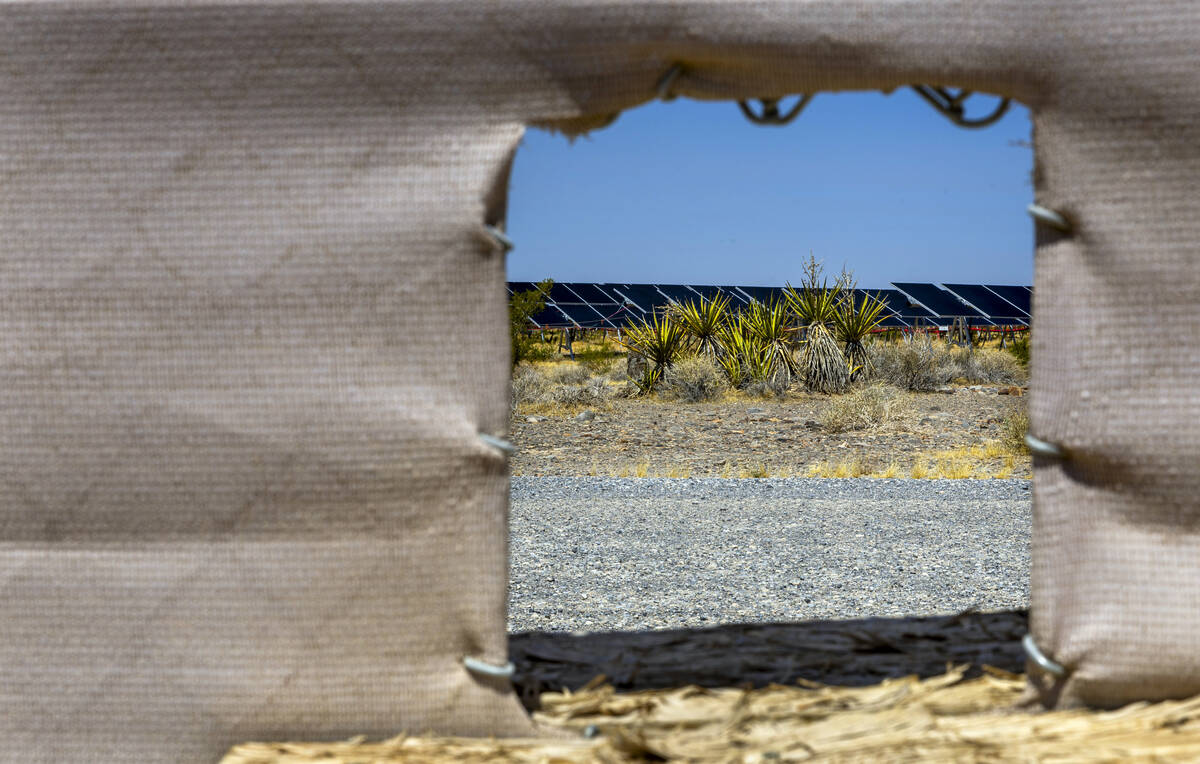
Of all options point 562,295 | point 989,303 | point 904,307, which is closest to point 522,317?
point 562,295

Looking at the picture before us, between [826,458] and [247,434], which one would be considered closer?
[247,434]

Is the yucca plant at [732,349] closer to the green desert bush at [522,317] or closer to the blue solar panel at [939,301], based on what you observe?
the green desert bush at [522,317]

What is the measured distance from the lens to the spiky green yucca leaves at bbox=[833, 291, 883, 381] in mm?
15438

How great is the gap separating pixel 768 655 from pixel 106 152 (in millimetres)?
2252

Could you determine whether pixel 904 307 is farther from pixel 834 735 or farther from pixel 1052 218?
pixel 834 735

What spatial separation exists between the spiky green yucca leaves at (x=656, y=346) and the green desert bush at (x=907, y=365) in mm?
3234

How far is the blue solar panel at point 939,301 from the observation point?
23859 mm

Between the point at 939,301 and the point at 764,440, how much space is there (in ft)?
53.5

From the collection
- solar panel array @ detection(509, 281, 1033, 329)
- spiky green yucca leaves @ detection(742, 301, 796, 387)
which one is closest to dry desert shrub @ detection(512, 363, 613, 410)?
spiky green yucca leaves @ detection(742, 301, 796, 387)

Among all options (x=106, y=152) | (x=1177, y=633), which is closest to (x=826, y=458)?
(x=1177, y=633)

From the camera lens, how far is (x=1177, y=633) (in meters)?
1.99

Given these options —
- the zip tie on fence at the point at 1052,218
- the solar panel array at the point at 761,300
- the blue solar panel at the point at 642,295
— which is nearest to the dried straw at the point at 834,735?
the zip tie on fence at the point at 1052,218

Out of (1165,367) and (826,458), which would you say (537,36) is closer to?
(1165,367)

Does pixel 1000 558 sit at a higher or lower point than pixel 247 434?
lower
